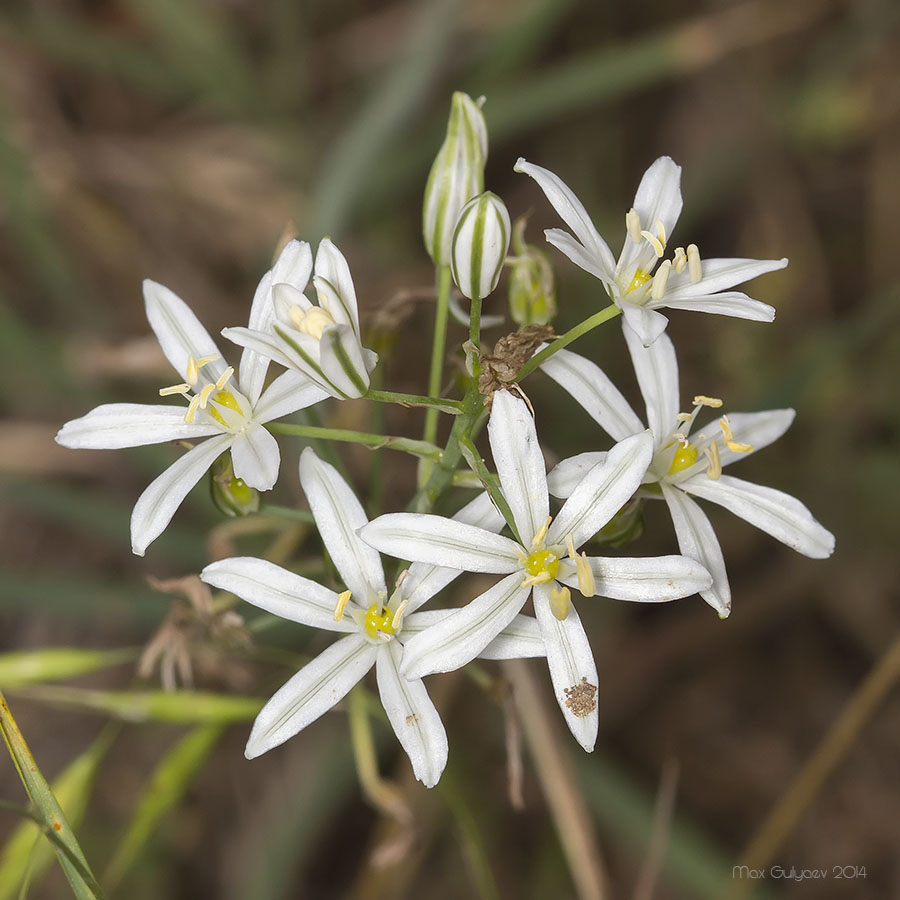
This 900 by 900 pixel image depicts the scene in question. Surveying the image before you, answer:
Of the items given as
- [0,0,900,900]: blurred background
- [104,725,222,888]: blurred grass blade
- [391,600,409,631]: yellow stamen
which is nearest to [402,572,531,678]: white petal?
[391,600,409,631]: yellow stamen

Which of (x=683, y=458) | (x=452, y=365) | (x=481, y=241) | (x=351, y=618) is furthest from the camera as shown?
(x=452, y=365)

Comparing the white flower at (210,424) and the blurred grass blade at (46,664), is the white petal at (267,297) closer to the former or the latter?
the white flower at (210,424)

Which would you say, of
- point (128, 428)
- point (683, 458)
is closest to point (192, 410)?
point (128, 428)

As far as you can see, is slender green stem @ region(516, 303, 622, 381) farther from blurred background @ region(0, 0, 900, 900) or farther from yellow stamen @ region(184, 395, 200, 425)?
blurred background @ region(0, 0, 900, 900)

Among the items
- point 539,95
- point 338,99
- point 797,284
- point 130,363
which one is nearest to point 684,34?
point 539,95

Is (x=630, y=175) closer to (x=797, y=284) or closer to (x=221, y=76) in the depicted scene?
(x=797, y=284)

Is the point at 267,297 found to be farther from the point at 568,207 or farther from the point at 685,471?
the point at 685,471

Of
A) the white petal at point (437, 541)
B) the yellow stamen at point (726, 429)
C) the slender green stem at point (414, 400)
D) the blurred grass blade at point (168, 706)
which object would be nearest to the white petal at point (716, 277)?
the yellow stamen at point (726, 429)
